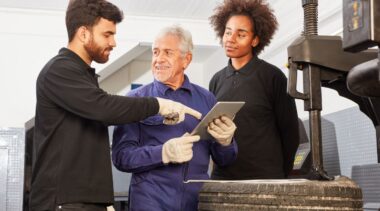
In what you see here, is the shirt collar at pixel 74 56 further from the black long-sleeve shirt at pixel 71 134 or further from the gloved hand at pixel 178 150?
the gloved hand at pixel 178 150

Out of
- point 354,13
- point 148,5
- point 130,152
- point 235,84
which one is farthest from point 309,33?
point 148,5

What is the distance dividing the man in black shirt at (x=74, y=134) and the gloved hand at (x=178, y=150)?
0.39 feet

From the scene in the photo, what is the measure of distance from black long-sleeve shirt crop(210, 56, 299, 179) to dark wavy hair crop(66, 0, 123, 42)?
2.44 feet

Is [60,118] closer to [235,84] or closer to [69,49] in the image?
[69,49]

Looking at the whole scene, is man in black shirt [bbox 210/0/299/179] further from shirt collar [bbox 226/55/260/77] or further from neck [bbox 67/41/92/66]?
neck [bbox 67/41/92/66]

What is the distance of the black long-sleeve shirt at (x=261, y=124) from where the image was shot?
225 cm

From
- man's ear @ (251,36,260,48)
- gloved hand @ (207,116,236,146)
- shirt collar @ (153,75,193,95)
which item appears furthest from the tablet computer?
man's ear @ (251,36,260,48)

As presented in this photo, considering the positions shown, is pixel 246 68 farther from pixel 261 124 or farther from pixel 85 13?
pixel 85 13

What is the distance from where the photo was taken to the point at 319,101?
4.39 feet

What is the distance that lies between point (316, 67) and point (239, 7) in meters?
1.32

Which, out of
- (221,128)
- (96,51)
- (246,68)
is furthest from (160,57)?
(246,68)

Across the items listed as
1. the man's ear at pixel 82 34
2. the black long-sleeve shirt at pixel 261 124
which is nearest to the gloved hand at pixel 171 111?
the man's ear at pixel 82 34

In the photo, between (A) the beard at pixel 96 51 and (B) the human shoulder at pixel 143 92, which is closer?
(A) the beard at pixel 96 51

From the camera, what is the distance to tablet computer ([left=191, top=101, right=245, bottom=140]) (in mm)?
1727
